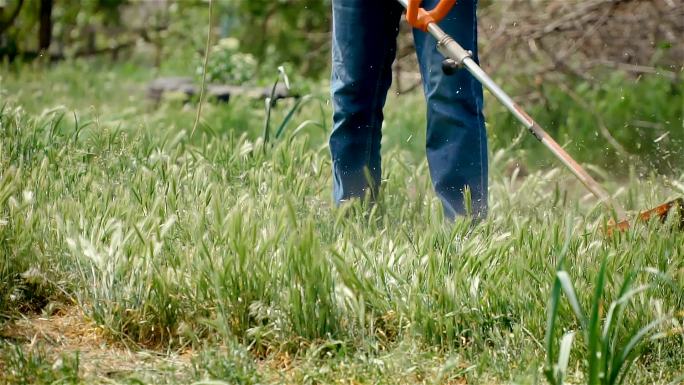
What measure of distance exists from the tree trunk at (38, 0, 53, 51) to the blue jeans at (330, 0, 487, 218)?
5.63 m

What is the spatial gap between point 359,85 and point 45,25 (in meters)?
5.86

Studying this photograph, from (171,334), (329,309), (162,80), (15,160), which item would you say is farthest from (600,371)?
(162,80)

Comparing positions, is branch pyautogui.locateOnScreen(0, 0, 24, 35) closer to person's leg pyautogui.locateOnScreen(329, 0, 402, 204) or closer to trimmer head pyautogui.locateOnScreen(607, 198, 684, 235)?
person's leg pyautogui.locateOnScreen(329, 0, 402, 204)

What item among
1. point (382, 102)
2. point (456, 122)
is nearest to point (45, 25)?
point (382, 102)

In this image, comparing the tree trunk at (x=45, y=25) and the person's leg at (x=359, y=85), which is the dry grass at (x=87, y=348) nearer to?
the person's leg at (x=359, y=85)

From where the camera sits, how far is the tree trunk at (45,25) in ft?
28.6

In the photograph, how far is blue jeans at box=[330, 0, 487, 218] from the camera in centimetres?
329

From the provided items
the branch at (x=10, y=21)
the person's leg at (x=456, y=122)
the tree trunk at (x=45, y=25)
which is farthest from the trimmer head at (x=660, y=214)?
the tree trunk at (x=45, y=25)

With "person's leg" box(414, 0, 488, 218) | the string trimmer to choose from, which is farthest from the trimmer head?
"person's leg" box(414, 0, 488, 218)

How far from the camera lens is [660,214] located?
3.24 meters

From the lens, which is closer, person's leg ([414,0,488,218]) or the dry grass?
the dry grass

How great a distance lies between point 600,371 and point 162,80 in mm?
6119

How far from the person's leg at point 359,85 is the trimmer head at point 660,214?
0.77m

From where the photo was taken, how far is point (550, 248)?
285 centimetres
